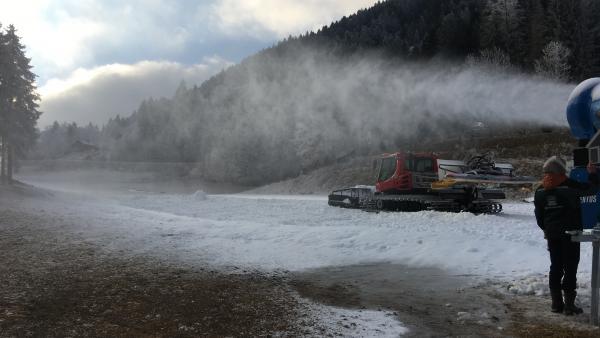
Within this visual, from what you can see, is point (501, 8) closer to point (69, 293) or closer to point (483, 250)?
point (483, 250)

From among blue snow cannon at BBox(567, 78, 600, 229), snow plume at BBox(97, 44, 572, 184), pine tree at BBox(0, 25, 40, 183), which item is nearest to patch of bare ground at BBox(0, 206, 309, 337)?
blue snow cannon at BBox(567, 78, 600, 229)

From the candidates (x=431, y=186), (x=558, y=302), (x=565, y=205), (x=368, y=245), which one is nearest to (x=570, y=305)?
(x=558, y=302)

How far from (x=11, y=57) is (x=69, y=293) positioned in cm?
4405

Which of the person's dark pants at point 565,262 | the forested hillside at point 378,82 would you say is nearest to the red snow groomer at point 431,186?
the forested hillside at point 378,82

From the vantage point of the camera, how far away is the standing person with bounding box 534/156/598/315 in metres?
6.06

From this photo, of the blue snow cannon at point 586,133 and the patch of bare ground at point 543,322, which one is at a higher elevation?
the blue snow cannon at point 586,133

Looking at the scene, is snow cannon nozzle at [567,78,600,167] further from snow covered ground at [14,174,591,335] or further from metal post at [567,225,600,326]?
snow covered ground at [14,174,591,335]

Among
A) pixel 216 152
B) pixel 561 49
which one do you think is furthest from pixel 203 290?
pixel 216 152

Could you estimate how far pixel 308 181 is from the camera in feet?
165

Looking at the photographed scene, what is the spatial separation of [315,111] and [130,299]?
191 feet

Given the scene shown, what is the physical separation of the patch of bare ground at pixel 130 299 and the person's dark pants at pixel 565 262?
3.48 metres

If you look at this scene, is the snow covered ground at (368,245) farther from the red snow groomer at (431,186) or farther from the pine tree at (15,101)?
the pine tree at (15,101)

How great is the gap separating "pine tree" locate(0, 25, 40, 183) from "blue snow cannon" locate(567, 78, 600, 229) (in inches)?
1794

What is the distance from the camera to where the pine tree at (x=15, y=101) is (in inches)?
1667
